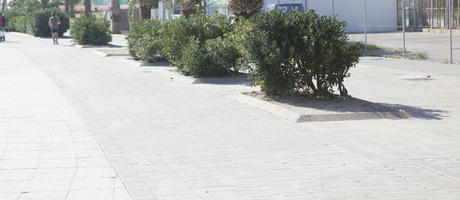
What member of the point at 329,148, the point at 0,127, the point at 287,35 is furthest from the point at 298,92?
the point at 0,127

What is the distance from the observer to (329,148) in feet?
28.0

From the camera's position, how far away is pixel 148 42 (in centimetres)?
2150

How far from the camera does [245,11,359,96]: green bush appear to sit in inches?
468

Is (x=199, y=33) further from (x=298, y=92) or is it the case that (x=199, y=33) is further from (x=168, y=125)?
(x=168, y=125)

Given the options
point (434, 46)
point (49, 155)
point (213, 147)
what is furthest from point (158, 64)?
point (49, 155)

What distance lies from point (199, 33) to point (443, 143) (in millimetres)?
10467

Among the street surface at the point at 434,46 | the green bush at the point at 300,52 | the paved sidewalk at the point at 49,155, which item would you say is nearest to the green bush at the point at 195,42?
the paved sidewalk at the point at 49,155

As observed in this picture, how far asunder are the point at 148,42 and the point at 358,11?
82.7ft

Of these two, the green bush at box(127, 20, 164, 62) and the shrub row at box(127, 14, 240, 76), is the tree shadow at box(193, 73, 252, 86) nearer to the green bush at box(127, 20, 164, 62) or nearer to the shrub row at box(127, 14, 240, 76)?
the shrub row at box(127, 14, 240, 76)

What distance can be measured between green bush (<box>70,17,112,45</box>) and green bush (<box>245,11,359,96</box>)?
76.2 feet

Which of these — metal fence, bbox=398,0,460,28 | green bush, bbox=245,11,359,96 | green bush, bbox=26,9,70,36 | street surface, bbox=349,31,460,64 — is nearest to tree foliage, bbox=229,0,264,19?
street surface, bbox=349,31,460,64

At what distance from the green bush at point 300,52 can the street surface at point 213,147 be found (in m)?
0.82

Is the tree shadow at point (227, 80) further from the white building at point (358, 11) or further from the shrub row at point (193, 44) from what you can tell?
the white building at point (358, 11)

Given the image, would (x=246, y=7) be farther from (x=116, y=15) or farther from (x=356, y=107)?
(x=116, y=15)
